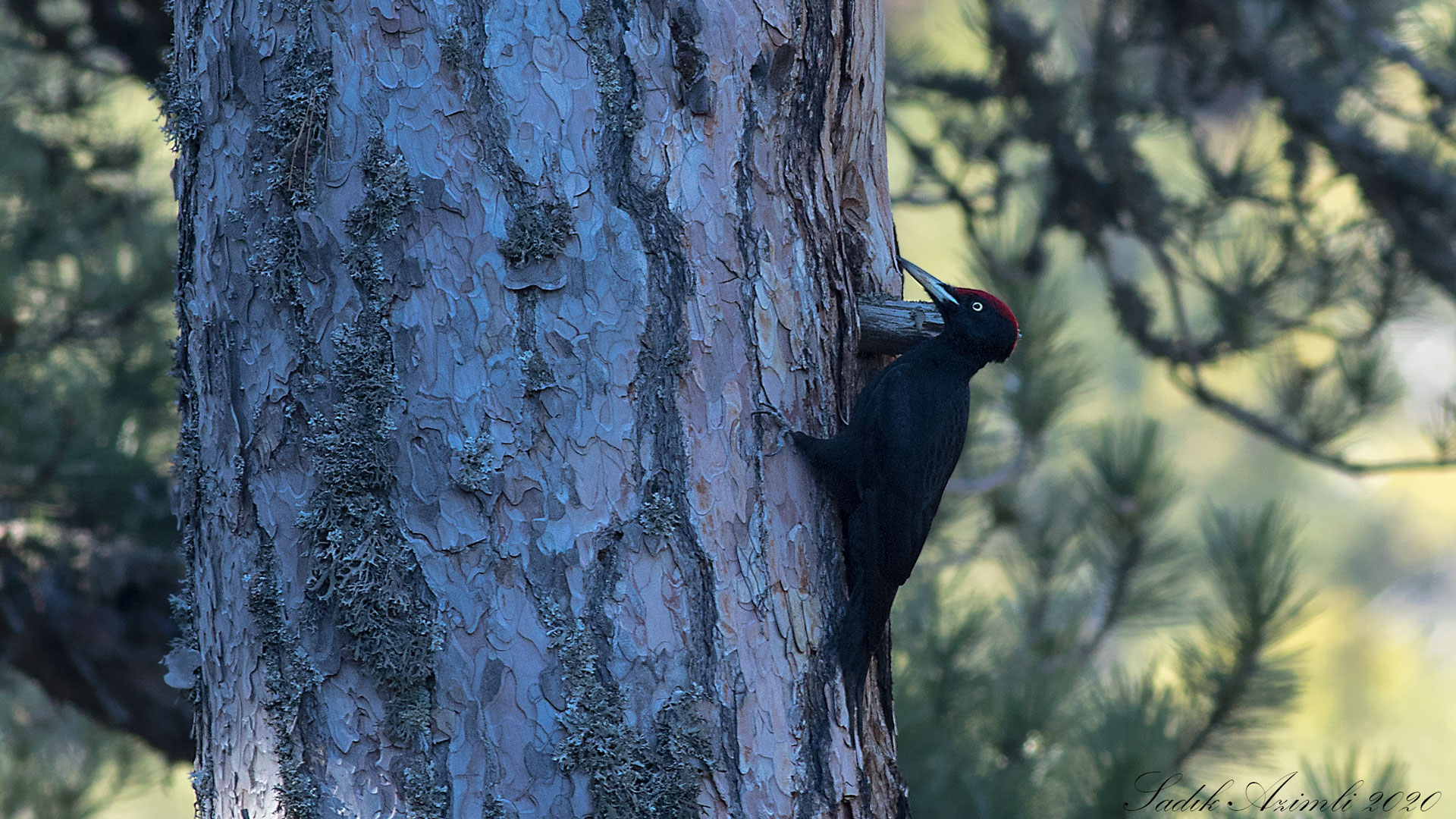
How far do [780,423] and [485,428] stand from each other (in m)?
0.41

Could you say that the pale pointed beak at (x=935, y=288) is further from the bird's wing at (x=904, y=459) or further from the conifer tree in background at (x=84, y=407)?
the conifer tree in background at (x=84, y=407)

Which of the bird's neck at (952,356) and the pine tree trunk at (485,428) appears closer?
the pine tree trunk at (485,428)

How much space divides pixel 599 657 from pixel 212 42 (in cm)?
96

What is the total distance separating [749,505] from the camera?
150 centimetres

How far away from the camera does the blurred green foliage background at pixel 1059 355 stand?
109 inches

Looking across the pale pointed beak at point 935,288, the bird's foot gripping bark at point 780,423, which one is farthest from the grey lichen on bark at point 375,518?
the pale pointed beak at point 935,288

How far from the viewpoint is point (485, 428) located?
54.1 inches

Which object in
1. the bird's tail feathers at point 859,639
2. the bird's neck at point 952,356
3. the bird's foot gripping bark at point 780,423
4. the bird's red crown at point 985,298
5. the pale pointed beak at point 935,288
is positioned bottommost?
the bird's tail feathers at point 859,639

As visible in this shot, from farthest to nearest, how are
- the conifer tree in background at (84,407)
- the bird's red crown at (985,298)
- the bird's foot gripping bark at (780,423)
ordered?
the conifer tree in background at (84,407), the bird's red crown at (985,298), the bird's foot gripping bark at (780,423)

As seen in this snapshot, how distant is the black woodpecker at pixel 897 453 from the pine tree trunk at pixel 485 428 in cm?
10

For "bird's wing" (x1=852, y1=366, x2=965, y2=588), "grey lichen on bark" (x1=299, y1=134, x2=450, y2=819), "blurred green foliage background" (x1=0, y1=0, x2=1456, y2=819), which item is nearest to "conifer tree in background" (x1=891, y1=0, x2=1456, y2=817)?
"blurred green foliage background" (x1=0, y1=0, x2=1456, y2=819)

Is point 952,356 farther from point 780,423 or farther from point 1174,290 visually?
point 1174,290

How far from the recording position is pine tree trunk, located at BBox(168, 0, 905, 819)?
135 centimetres

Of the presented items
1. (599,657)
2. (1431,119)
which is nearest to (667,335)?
(599,657)
